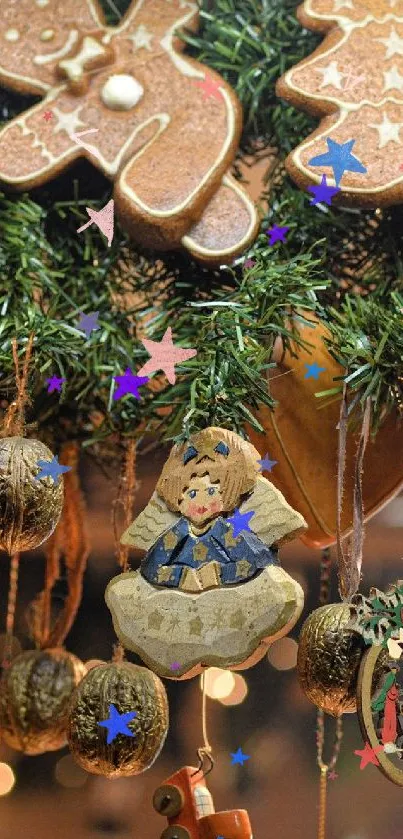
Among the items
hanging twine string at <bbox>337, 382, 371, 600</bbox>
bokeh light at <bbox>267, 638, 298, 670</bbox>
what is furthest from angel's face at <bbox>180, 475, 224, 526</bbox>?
bokeh light at <bbox>267, 638, 298, 670</bbox>

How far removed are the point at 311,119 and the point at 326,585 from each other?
15.6 inches

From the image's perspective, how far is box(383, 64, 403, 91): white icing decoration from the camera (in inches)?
41.3

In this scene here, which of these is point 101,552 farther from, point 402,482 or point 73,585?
point 402,482

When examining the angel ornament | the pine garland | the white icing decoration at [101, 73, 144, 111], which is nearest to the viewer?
the angel ornament

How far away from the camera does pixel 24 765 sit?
148cm

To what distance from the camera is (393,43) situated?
1.06 m

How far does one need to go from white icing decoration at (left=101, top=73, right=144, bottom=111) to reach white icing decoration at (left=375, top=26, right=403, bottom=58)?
208 mm

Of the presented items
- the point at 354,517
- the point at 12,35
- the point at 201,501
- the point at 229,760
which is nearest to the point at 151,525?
the point at 201,501

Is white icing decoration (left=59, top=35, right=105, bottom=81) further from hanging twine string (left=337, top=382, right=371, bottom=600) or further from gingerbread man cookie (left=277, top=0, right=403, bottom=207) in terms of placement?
hanging twine string (left=337, top=382, right=371, bottom=600)

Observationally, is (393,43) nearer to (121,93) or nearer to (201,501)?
(121,93)

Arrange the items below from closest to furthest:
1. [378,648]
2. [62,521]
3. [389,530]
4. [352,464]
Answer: [378,648] < [352,464] < [62,521] < [389,530]

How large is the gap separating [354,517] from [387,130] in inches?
12.4

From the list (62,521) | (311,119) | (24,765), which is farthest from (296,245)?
(24,765)

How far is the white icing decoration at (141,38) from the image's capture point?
112 cm
